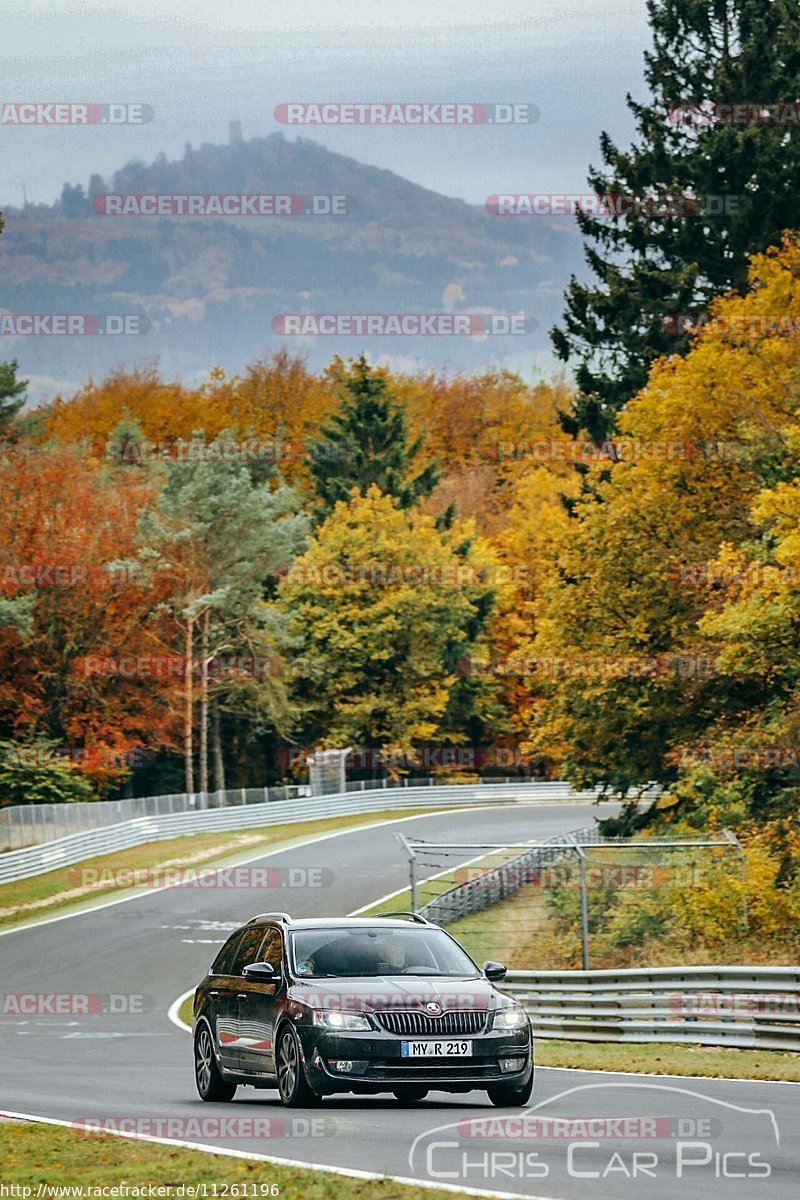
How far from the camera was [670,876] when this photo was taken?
26.2 metres

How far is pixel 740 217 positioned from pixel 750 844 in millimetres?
22206

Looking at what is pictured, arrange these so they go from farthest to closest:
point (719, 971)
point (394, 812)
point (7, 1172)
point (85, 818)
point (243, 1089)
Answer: point (394, 812)
point (85, 818)
point (719, 971)
point (243, 1089)
point (7, 1172)

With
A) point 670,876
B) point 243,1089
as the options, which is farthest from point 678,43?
point 243,1089

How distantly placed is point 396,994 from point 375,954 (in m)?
1.00

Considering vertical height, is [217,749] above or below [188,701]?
below

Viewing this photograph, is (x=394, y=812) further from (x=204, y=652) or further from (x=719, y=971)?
(x=719, y=971)

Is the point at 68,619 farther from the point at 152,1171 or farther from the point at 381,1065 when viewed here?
the point at 152,1171

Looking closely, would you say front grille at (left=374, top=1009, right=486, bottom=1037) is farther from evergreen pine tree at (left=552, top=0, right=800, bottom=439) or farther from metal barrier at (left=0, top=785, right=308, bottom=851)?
metal barrier at (left=0, top=785, right=308, bottom=851)

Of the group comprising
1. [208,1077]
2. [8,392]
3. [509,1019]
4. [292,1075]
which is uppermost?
[8,392]

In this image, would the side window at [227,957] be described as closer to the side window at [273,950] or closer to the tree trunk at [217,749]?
the side window at [273,950]

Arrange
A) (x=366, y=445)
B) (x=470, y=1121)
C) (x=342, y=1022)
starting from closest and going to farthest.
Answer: (x=470, y=1121)
(x=342, y=1022)
(x=366, y=445)

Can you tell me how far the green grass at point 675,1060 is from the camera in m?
17.0

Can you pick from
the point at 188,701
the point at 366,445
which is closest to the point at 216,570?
the point at 188,701

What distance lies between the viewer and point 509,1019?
45.6ft
